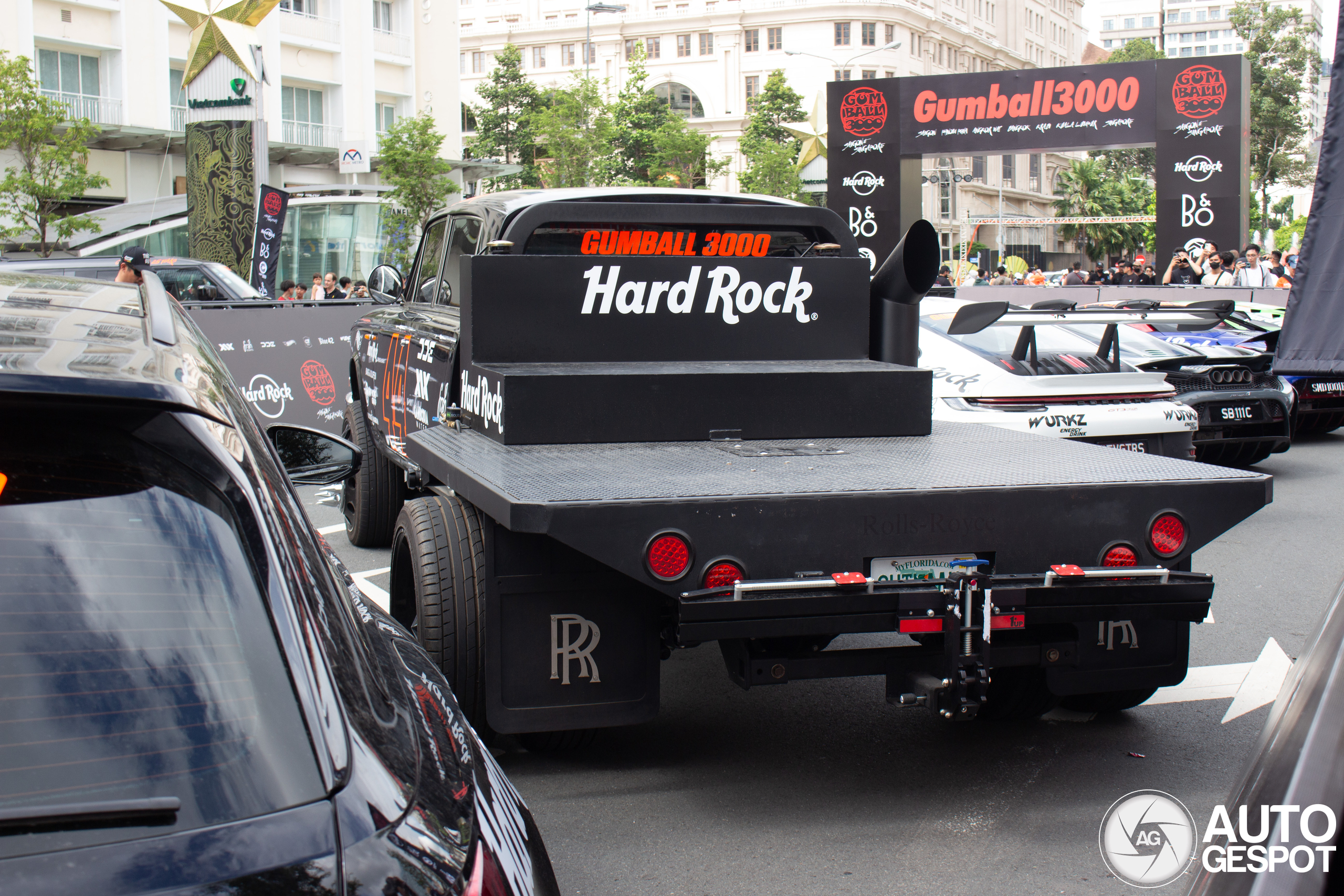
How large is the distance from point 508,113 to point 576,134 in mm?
20169

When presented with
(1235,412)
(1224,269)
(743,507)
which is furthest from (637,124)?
(743,507)

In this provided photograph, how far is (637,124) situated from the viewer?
73625mm

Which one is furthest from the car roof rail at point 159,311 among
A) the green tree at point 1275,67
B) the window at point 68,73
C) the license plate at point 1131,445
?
the green tree at point 1275,67

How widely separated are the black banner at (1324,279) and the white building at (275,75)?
Answer: 116 ft

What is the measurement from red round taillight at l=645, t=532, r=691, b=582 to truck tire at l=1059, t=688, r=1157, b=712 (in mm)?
1960

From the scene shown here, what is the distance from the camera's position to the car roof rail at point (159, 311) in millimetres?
1916

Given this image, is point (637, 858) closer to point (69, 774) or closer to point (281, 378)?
point (69, 774)

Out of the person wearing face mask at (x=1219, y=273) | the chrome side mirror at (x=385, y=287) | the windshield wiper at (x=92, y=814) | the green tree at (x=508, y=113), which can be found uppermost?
the green tree at (x=508, y=113)

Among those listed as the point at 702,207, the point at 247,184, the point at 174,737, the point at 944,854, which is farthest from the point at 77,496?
the point at 247,184

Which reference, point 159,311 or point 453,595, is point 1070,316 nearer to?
point 453,595

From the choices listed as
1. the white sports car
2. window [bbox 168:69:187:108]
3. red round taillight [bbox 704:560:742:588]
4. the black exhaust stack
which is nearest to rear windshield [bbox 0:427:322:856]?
red round taillight [bbox 704:560:742:588]

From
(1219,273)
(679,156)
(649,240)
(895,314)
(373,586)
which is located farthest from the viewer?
(679,156)

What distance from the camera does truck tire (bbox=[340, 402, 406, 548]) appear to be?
7699 millimetres

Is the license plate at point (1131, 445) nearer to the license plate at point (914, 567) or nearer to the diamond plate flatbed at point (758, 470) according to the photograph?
the diamond plate flatbed at point (758, 470)
